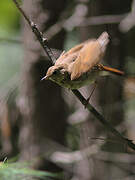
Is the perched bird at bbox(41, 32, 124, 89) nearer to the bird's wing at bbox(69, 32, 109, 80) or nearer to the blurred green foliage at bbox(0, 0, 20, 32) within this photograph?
the bird's wing at bbox(69, 32, 109, 80)

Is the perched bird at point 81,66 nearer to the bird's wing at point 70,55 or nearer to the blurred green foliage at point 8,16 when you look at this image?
the bird's wing at point 70,55

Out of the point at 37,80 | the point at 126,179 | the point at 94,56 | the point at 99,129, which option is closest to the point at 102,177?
the point at 126,179

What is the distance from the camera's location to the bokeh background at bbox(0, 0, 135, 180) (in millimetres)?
4211

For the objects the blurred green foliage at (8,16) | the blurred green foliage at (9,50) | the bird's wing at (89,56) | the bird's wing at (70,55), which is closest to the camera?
the bird's wing at (89,56)

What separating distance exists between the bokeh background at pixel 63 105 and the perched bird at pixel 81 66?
137cm

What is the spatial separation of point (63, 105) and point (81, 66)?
209 centimetres

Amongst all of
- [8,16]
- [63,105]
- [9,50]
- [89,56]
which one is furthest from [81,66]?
[9,50]

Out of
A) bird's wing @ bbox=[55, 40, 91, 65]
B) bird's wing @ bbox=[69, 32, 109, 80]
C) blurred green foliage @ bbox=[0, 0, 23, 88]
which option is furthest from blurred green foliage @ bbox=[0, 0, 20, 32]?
bird's wing @ bbox=[69, 32, 109, 80]

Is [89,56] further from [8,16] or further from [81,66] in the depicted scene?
[8,16]

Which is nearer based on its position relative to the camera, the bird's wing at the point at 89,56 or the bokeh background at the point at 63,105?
the bird's wing at the point at 89,56

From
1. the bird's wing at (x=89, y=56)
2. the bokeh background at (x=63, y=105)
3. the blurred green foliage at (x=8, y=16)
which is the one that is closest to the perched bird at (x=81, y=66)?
the bird's wing at (x=89, y=56)

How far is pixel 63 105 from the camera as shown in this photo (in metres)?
4.53

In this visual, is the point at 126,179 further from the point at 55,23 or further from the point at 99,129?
the point at 55,23

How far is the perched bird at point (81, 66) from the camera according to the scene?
7.73 ft
